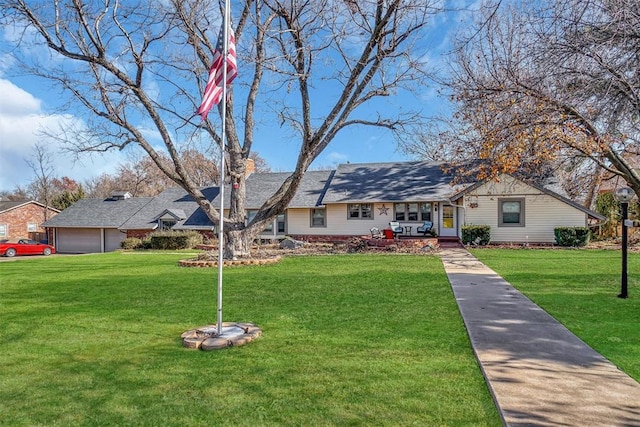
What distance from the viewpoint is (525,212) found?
798 inches

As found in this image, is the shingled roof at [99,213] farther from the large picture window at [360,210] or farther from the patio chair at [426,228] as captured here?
the patio chair at [426,228]

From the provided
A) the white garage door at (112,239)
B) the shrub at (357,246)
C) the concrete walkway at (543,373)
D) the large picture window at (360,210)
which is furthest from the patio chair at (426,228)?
the white garage door at (112,239)

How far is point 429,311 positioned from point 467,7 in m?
6.19

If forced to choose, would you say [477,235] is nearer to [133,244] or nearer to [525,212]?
[525,212]

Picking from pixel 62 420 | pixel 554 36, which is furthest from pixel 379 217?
pixel 62 420

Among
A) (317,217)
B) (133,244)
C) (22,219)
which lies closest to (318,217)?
(317,217)

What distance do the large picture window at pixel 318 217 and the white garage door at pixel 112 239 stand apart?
1615 cm

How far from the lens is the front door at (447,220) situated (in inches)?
874

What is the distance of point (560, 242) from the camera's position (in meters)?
19.3

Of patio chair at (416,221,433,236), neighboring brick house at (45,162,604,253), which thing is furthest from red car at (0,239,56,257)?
patio chair at (416,221,433,236)

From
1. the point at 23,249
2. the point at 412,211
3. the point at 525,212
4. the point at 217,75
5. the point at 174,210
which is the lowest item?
the point at 23,249

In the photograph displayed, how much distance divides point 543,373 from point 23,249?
1419 inches

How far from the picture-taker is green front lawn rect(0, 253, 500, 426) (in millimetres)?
3211

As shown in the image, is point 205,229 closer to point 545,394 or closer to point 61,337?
point 61,337
